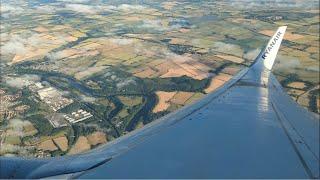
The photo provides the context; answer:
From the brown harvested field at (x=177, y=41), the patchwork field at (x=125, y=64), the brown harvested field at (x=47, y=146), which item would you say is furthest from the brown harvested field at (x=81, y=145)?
the brown harvested field at (x=177, y=41)

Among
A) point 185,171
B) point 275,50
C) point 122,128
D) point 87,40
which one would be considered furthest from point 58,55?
point 185,171

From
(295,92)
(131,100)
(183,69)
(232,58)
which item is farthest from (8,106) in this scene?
(232,58)

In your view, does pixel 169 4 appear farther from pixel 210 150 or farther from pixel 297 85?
pixel 210 150

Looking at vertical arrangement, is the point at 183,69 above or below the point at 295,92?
below

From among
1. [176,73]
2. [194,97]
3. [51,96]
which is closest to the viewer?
[194,97]

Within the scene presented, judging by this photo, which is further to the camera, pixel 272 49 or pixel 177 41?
pixel 177 41

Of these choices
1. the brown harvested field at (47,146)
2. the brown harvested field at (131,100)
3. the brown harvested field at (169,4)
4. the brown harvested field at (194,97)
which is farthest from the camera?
the brown harvested field at (169,4)

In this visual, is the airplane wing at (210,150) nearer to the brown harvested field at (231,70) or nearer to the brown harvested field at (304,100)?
the brown harvested field at (304,100)

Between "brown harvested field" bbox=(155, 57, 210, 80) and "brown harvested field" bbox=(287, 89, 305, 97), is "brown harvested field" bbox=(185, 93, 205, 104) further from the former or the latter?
"brown harvested field" bbox=(287, 89, 305, 97)
